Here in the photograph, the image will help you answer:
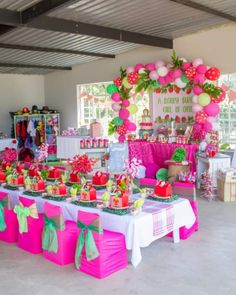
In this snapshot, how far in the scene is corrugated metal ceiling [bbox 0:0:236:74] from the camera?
6.21 m

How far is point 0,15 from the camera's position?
5883 mm

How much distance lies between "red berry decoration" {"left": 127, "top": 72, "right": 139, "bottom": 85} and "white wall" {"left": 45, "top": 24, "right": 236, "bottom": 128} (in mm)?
837

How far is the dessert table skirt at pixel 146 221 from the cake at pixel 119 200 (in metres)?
0.14

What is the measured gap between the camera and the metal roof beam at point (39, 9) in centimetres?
525

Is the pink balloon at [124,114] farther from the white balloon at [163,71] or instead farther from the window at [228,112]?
the window at [228,112]

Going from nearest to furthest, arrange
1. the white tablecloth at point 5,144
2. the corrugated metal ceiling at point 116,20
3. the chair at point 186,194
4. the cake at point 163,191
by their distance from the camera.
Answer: the cake at point 163,191 → the chair at point 186,194 → the corrugated metal ceiling at point 116,20 → the white tablecloth at point 5,144

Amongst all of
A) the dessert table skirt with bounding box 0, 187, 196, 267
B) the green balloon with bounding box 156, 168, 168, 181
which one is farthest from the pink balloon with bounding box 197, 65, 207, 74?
the dessert table skirt with bounding box 0, 187, 196, 267

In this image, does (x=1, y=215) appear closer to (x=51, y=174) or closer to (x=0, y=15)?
(x=51, y=174)

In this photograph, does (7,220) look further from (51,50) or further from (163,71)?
(51,50)

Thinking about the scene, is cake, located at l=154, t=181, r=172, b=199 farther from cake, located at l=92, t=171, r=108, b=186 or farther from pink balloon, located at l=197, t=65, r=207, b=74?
pink balloon, located at l=197, t=65, r=207, b=74

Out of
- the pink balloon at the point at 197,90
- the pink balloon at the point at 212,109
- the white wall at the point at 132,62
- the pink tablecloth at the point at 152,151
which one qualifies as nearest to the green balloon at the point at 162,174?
the pink tablecloth at the point at 152,151

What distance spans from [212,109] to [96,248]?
16.1 ft

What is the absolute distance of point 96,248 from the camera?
3510 millimetres

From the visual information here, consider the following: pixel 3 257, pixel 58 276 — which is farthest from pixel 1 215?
pixel 58 276
